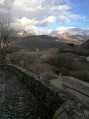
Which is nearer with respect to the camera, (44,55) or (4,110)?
(4,110)

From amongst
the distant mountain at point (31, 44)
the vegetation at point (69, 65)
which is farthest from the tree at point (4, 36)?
the distant mountain at point (31, 44)

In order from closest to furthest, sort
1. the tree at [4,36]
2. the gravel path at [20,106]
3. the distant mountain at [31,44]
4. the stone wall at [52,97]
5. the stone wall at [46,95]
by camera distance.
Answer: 1. the stone wall at [52,97]
2. the stone wall at [46,95]
3. the gravel path at [20,106]
4. the tree at [4,36]
5. the distant mountain at [31,44]

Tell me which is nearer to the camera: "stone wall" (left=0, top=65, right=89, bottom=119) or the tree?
"stone wall" (left=0, top=65, right=89, bottom=119)

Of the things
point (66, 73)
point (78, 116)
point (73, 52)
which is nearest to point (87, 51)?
point (73, 52)

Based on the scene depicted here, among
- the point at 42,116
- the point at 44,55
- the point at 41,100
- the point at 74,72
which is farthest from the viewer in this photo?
the point at 44,55

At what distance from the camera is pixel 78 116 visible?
168 inches

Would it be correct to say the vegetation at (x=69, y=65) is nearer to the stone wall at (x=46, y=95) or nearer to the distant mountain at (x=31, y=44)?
the distant mountain at (x=31, y=44)

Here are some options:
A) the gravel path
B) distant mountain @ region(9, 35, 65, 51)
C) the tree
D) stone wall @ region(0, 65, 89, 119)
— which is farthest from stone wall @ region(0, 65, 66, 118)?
distant mountain @ region(9, 35, 65, 51)

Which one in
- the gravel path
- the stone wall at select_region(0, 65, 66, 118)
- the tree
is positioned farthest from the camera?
the tree

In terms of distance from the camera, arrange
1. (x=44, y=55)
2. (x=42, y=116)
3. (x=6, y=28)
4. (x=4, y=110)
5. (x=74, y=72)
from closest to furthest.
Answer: (x=42, y=116)
(x=4, y=110)
(x=6, y=28)
(x=74, y=72)
(x=44, y=55)

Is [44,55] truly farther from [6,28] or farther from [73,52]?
[6,28]

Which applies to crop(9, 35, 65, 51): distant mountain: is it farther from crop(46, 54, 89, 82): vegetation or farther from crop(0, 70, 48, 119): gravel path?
crop(0, 70, 48, 119): gravel path

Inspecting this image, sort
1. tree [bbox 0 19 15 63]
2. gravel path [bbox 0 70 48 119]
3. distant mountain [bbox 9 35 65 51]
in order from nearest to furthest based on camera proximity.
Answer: gravel path [bbox 0 70 48 119] < tree [bbox 0 19 15 63] < distant mountain [bbox 9 35 65 51]

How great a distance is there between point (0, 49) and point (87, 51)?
24173 millimetres
